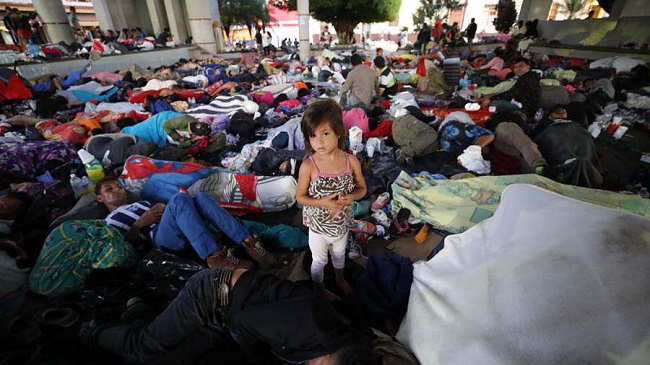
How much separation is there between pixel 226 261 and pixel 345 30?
20480mm

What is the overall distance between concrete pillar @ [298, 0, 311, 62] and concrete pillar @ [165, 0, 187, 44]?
25.7 feet

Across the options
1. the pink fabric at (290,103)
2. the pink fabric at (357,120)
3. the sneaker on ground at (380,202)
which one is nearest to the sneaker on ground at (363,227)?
the sneaker on ground at (380,202)

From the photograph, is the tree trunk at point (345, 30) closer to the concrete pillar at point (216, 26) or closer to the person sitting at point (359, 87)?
the concrete pillar at point (216, 26)

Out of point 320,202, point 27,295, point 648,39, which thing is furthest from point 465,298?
point 648,39

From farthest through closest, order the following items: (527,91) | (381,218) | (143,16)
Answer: (143,16)
(527,91)
(381,218)

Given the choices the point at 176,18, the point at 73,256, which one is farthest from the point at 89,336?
the point at 176,18

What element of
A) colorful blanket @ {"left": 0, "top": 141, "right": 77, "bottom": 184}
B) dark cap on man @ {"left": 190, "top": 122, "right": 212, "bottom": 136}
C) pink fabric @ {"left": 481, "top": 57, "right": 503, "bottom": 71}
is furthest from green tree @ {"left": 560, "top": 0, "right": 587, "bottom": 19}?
colorful blanket @ {"left": 0, "top": 141, "right": 77, "bottom": 184}

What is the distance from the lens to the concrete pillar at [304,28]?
504 inches

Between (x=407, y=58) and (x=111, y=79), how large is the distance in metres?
10.5

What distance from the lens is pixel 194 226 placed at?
7.00 feet

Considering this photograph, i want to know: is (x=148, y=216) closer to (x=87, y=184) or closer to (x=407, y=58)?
(x=87, y=184)

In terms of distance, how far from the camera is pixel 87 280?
2037 mm

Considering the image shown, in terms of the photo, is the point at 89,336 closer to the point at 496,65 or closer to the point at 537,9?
the point at 496,65

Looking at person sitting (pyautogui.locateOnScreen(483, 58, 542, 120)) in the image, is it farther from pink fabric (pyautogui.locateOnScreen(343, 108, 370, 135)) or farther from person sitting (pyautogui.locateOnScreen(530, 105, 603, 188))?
pink fabric (pyautogui.locateOnScreen(343, 108, 370, 135))
